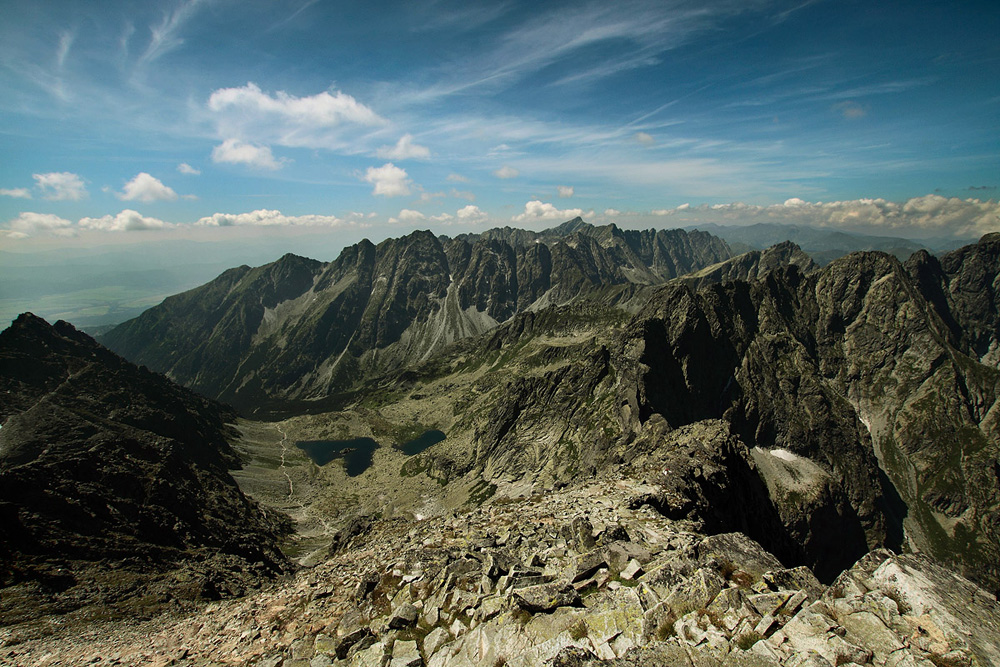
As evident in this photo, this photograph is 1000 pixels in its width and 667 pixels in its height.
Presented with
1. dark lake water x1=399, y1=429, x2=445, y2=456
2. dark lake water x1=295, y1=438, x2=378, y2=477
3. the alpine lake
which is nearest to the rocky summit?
dark lake water x1=295, y1=438, x2=378, y2=477

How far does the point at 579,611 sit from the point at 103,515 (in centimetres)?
7524

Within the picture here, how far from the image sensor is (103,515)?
59.8m

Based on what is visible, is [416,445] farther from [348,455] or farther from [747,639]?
[747,639]

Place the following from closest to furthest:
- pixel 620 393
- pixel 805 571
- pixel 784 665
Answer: pixel 784 665 → pixel 805 571 → pixel 620 393

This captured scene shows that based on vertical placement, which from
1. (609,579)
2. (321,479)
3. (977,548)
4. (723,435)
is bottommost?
(977,548)

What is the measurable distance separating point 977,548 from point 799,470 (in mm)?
73078

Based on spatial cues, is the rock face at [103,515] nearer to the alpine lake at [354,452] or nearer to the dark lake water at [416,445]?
the alpine lake at [354,452]

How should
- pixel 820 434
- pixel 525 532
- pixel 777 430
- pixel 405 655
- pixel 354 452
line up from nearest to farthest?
pixel 405 655 → pixel 525 532 → pixel 820 434 → pixel 777 430 → pixel 354 452

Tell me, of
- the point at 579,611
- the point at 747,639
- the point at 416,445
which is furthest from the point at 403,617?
the point at 416,445

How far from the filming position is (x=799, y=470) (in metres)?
150

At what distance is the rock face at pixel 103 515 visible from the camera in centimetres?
4388

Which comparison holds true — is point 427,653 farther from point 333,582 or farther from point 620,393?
point 620,393

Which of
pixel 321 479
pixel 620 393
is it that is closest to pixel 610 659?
pixel 620 393

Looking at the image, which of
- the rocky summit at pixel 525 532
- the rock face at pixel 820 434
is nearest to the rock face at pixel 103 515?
the rocky summit at pixel 525 532
